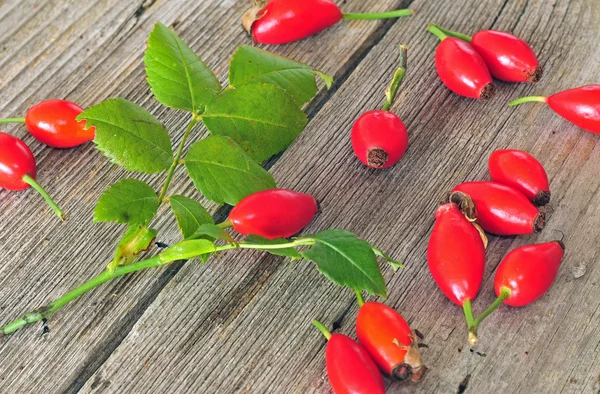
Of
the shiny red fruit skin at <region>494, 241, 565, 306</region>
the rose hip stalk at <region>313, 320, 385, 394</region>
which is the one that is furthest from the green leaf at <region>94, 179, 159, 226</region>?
the shiny red fruit skin at <region>494, 241, 565, 306</region>

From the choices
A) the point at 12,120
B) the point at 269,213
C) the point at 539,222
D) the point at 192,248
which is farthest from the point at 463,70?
the point at 12,120

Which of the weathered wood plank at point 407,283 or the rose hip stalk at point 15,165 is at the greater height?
the rose hip stalk at point 15,165

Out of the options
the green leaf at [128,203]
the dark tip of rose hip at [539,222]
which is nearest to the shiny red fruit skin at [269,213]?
the green leaf at [128,203]

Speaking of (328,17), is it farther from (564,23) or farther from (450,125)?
(564,23)

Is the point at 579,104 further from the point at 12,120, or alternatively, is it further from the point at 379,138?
the point at 12,120

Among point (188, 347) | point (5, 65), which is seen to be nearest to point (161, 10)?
point (5, 65)

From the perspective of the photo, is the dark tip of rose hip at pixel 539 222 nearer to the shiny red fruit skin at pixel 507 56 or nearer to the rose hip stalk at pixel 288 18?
the shiny red fruit skin at pixel 507 56
